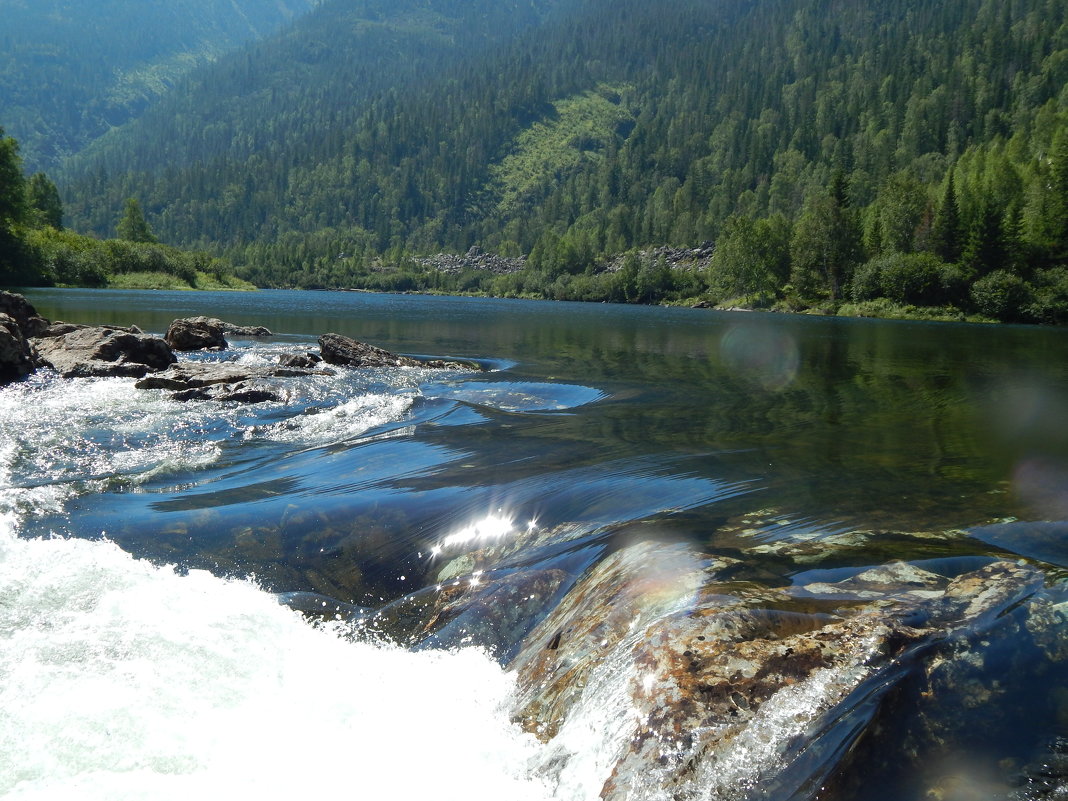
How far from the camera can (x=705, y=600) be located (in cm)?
634

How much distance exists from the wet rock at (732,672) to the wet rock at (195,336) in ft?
107

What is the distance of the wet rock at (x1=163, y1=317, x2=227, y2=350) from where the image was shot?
34375mm

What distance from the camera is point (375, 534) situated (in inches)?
406

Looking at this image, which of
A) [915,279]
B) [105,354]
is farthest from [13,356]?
[915,279]

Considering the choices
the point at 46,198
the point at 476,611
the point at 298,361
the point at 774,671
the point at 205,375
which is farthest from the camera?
the point at 46,198

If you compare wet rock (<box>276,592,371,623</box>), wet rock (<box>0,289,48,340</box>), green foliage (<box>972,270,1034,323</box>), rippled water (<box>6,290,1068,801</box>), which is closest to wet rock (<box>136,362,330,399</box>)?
rippled water (<box>6,290,1068,801</box>)

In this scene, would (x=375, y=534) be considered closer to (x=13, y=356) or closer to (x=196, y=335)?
(x=13, y=356)

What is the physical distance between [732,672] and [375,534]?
640cm

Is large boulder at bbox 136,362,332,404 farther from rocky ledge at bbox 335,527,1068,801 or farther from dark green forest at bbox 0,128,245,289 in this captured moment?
dark green forest at bbox 0,128,245,289

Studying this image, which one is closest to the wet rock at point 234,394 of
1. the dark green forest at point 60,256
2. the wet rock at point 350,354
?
the wet rock at point 350,354

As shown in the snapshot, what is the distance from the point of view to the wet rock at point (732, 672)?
4652 mm

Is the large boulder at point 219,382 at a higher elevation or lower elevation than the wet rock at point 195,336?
lower

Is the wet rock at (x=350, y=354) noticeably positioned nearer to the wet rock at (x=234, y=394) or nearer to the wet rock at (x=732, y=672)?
the wet rock at (x=234, y=394)

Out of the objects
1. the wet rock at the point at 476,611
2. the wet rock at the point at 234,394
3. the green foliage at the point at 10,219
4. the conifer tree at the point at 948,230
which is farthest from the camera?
the conifer tree at the point at 948,230
